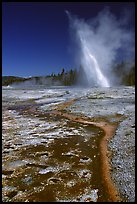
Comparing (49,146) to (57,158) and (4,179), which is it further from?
(4,179)

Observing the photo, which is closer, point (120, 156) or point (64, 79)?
point (120, 156)

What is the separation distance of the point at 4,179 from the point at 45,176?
169cm

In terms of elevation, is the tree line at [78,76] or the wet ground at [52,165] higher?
the tree line at [78,76]

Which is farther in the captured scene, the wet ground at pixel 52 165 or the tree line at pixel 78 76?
the tree line at pixel 78 76

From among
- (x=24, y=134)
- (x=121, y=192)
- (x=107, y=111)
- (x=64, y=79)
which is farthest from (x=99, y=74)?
(x=121, y=192)

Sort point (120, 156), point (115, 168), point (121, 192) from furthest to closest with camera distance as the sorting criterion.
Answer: point (120, 156), point (115, 168), point (121, 192)

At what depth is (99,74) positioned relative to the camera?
398ft

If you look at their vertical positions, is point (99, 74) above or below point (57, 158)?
above

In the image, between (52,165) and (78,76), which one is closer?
(52,165)

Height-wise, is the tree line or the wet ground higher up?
the tree line

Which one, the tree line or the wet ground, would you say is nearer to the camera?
the wet ground

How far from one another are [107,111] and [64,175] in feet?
55.4

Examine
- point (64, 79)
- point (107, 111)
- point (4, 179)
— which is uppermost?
point (64, 79)

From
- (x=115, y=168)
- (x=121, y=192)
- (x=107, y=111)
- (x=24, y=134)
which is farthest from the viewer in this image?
(x=107, y=111)
